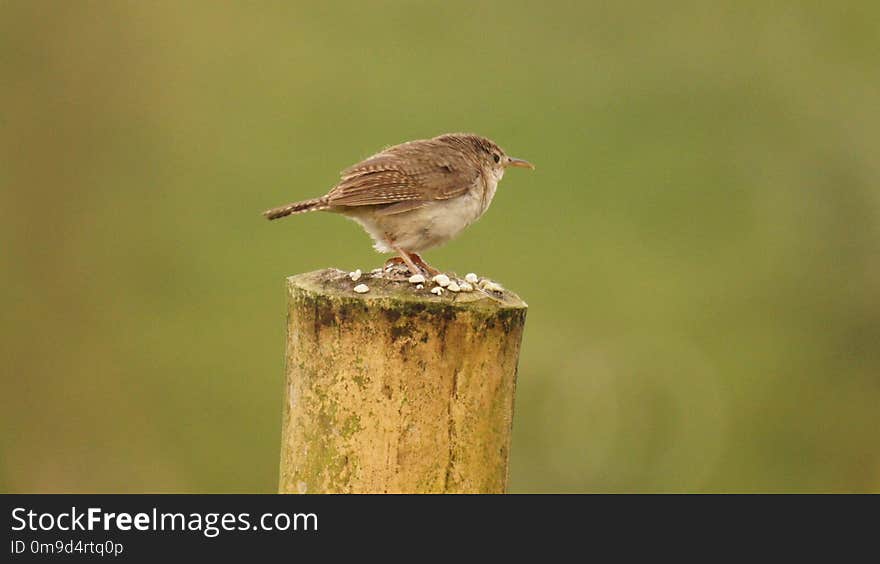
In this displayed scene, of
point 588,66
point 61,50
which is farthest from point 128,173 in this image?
point 588,66

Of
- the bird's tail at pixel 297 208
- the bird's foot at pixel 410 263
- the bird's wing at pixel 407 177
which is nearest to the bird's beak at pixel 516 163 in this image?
the bird's wing at pixel 407 177

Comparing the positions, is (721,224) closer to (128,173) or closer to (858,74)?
(858,74)

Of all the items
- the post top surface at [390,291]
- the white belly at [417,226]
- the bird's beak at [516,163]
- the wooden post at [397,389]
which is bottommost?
the wooden post at [397,389]

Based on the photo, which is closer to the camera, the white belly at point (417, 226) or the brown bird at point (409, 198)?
the brown bird at point (409, 198)

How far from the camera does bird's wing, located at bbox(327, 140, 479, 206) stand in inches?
175

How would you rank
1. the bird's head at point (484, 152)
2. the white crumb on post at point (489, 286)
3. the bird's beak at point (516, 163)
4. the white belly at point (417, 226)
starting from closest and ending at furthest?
the white crumb on post at point (489, 286) < the white belly at point (417, 226) < the bird's head at point (484, 152) < the bird's beak at point (516, 163)

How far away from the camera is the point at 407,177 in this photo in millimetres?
4602

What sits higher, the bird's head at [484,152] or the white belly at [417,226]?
the bird's head at [484,152]

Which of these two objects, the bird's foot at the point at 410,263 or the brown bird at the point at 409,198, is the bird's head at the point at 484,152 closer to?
the brown bird at the point at 409,198

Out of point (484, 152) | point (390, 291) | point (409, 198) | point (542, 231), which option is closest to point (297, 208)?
point (409, 198)

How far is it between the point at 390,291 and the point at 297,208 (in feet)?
4.13

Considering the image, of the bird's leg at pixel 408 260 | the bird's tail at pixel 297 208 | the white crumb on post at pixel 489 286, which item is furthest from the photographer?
the bird's tail at pixel 297 208

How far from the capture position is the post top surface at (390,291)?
311cm

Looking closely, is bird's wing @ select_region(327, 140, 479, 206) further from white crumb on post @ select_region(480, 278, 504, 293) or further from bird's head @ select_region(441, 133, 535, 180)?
white crumb on post @ select_region(480, 278, 504, 293)
